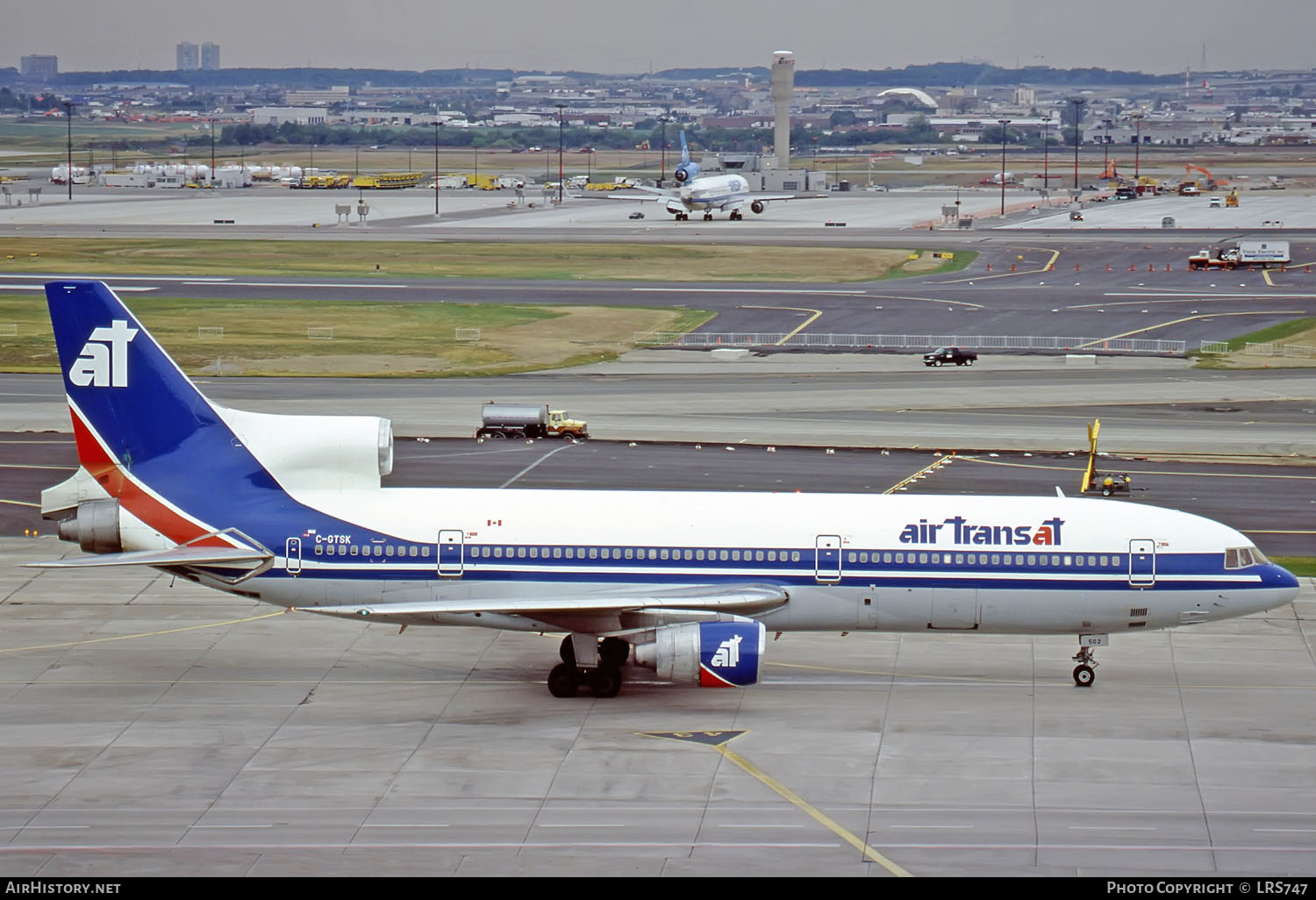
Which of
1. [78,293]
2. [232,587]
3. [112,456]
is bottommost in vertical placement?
[232,587]

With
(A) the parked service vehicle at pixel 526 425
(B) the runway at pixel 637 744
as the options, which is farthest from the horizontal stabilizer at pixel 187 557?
(A) the parked service vehicle at pixel 526 425

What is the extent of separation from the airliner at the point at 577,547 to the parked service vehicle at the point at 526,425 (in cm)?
3440

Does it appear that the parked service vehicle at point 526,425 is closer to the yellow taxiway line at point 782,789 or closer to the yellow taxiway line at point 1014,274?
the yellow taxiway line at point 782,789

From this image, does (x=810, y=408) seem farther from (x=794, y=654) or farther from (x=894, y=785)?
(x=894, y=785)

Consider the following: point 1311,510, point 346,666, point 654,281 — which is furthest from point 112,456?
point 654,281

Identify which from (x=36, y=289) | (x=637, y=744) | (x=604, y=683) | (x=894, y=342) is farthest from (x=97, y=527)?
(x=36, y=289)

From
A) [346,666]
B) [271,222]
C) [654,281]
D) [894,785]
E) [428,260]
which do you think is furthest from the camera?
[271,222]

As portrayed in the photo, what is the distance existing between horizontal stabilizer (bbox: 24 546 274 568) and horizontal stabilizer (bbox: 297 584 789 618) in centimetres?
201

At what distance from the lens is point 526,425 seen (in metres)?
75.4

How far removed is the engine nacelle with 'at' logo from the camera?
37.7m

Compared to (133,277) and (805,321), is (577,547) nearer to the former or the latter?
(805,321)

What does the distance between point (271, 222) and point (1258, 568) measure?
552 ft

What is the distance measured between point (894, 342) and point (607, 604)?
70035mm

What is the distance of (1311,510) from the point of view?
6225 centimetres
